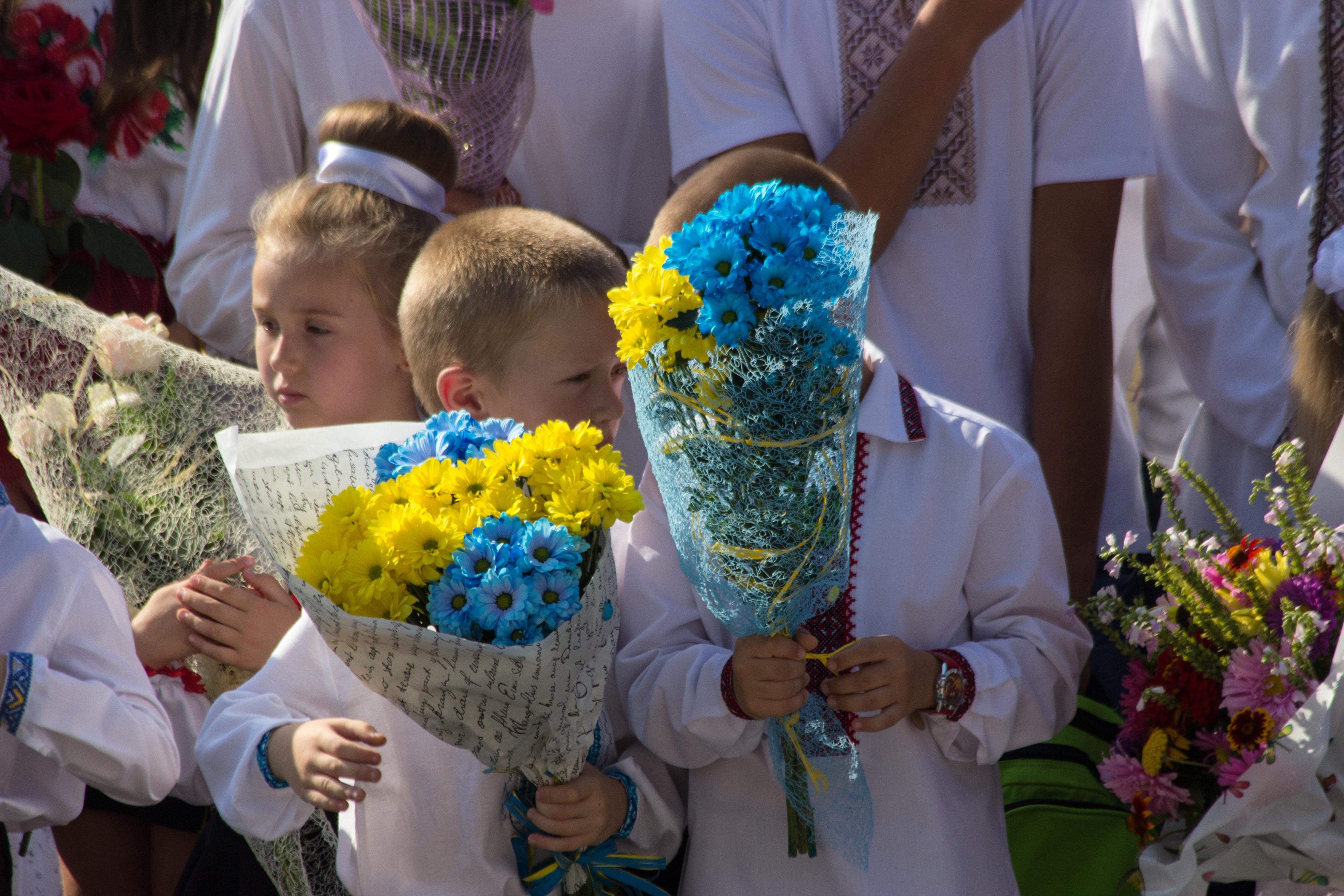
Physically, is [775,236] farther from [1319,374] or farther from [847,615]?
[1319,374]

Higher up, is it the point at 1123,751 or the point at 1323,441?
the point at 1323,441

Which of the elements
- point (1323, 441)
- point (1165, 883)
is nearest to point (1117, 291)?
point (1323, 441)

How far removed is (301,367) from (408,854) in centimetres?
102

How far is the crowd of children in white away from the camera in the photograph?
1956 mm

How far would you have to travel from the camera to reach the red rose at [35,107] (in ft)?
10.3

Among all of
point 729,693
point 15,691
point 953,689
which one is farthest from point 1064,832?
point 15,691

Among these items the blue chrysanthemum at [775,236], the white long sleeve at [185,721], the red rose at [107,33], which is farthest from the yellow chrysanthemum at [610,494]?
the red rose at [107,33]

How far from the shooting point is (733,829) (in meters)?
2.07

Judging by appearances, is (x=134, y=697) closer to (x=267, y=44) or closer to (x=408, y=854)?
(x=408, y=854)

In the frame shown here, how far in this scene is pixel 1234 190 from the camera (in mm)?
2934

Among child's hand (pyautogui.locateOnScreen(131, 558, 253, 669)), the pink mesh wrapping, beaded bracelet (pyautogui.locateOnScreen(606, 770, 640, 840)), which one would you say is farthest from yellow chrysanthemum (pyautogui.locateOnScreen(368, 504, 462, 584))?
the pink mesh wrapping

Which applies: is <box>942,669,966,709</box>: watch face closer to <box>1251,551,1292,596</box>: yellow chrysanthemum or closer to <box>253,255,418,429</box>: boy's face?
<box>1251,551,1292,596</box>: yellow chrysanthemum

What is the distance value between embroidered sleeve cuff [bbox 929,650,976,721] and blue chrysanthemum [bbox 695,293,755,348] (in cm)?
70

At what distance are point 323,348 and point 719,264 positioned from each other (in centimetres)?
126
